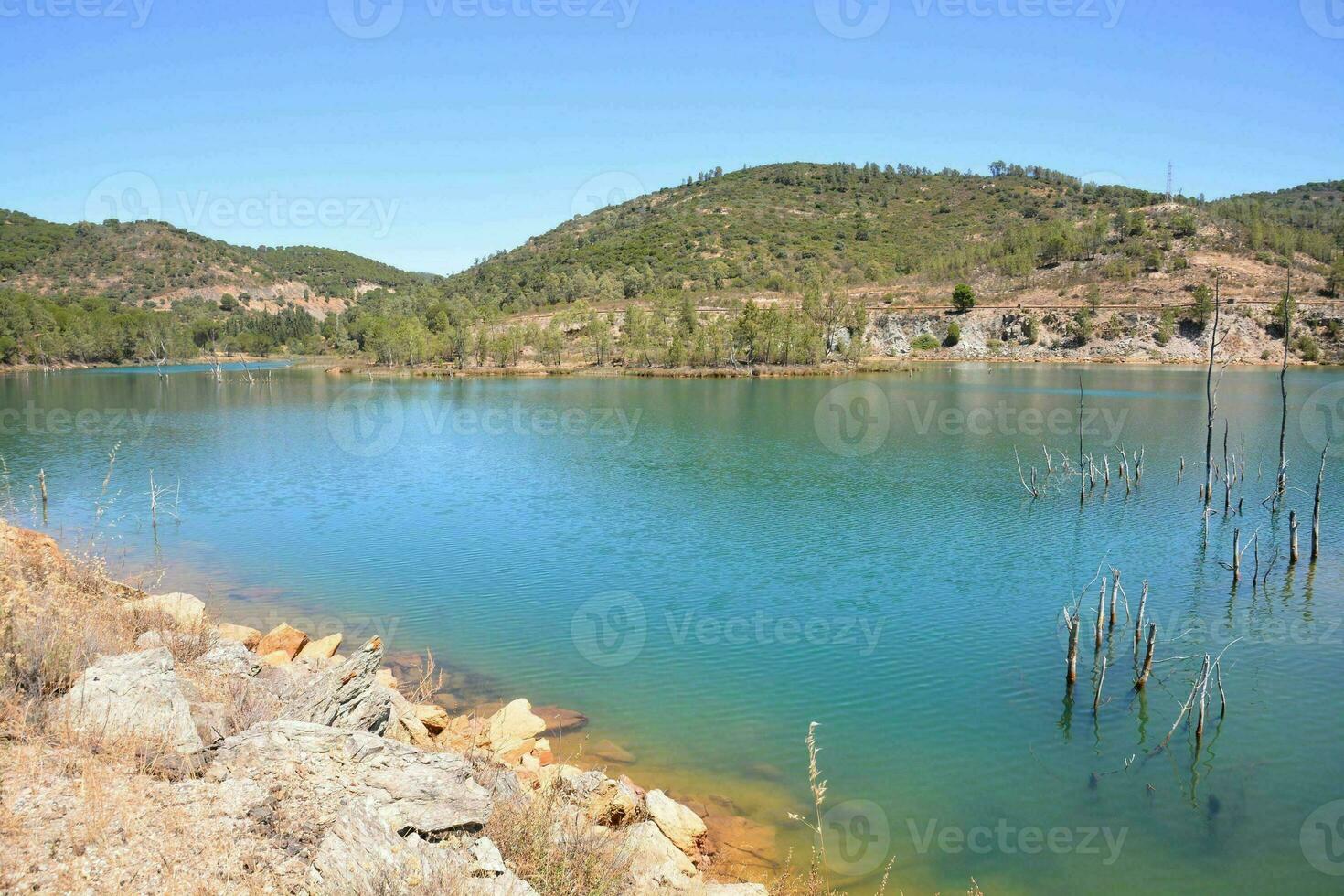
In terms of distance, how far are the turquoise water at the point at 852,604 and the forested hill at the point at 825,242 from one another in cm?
9926

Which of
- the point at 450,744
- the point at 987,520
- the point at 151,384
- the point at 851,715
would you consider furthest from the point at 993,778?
the point at 151,384

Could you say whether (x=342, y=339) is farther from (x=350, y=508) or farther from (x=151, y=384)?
(x=350, y=508)

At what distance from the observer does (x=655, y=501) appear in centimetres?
2816

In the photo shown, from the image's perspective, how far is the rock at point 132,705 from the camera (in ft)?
21.9

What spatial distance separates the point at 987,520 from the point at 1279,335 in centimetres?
9610

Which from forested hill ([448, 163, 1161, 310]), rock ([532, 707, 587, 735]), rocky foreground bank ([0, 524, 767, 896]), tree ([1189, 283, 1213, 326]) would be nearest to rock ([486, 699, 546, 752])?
rock ([532, 707, 587, 735])

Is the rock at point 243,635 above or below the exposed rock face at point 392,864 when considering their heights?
below

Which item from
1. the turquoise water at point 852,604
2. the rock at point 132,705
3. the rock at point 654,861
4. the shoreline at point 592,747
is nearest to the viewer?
the rock at point 132,705

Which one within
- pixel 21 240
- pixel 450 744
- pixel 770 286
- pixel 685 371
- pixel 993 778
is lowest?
pixel 993 778

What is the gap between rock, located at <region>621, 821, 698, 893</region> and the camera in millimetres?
7398

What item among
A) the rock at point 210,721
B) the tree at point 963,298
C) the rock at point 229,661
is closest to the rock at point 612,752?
the rock at point 229,661

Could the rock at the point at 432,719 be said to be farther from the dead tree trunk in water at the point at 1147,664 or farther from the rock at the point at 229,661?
the dead tree trunk in water at the point at 1147,664

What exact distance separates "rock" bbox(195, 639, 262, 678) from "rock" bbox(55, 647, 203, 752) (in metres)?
1.99

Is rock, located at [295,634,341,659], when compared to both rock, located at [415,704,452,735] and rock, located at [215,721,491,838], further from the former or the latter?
rock, located at [215,721,491,838]
